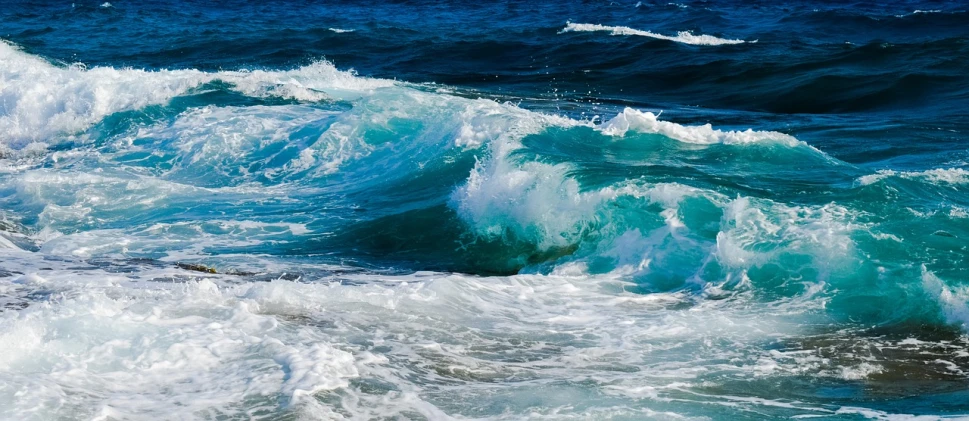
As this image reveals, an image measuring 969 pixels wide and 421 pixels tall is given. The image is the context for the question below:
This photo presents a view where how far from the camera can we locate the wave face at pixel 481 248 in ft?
18.9

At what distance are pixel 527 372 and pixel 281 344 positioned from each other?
1.48m

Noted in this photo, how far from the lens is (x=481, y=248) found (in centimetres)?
987


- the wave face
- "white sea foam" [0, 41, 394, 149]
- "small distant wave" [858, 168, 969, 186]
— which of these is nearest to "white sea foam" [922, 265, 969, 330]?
the wave face

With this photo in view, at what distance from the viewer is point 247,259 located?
9227mm

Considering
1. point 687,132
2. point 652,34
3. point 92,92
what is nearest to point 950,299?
point 687,132

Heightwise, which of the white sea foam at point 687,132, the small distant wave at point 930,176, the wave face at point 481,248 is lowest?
the wave face at point 481,248

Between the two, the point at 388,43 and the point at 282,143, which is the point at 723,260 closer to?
the point at 282,143

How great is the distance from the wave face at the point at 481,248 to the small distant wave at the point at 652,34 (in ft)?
17.5

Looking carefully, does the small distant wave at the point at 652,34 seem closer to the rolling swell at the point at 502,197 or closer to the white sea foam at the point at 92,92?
the white sea foam at the point at 92,92

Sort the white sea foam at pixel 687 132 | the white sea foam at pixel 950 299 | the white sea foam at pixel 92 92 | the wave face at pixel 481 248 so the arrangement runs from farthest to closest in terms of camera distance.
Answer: the white sea foam at pixel 92 92
the white sea foam at pixel 687 132
the white sea foam at pixel 950 299
the wave face at pixel 481 248

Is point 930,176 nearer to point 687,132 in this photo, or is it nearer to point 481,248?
point 687,132

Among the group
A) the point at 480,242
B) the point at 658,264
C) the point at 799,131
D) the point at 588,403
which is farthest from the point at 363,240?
the point at 799,131

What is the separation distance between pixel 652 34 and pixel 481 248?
18768 mm

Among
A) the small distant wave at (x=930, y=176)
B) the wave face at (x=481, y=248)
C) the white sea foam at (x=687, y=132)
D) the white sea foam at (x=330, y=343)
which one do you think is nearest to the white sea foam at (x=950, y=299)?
the wave face at (x=481, y=248)
